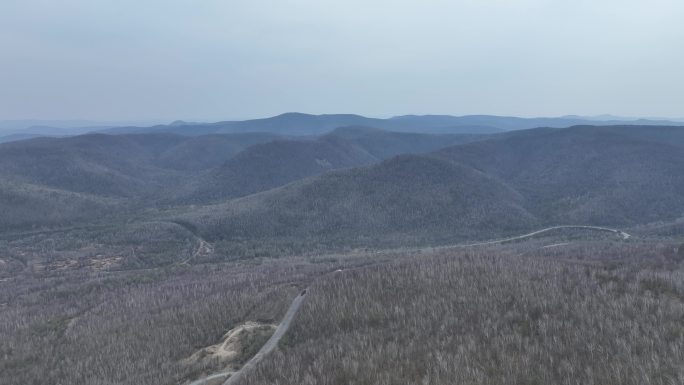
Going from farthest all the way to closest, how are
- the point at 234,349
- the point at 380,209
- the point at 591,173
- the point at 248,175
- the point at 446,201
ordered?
the point at 248,175, the point at 591,173, the point at 446,201, the point at 380,209, the point at 234,349

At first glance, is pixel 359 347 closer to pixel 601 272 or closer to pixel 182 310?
pixel 601 272

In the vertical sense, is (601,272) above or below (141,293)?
above

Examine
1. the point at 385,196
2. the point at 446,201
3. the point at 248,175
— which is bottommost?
the point at 446,201

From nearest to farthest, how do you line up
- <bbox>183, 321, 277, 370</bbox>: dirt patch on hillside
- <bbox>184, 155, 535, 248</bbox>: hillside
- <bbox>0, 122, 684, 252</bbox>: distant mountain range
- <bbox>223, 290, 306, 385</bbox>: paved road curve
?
<bbox>223, 290, 306, 385</bbox>: paved road curve
<bbox>183, 321, 277, 370</bbox>: dirt patch on hillside
<bbox>184, 155, 535, 248</bbox>: hillside
<bbox>0, 122, 684, 252</bbox>: distant mountain range

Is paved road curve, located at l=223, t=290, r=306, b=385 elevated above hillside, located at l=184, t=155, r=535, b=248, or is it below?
above

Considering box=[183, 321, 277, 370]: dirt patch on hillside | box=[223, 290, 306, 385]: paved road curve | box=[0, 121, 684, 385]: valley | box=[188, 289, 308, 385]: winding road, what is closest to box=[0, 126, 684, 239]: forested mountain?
box=[0, 121, 684, 385]: valley

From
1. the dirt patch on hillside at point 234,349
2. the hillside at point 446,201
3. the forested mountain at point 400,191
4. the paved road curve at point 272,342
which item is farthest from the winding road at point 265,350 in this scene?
the forested mountain at point 400,191

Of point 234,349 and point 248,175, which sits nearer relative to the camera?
point 234,349

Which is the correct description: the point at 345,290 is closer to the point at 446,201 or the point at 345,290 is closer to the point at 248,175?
the point at 446,201

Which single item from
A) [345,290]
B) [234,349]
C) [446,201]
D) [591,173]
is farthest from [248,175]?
[234,349]

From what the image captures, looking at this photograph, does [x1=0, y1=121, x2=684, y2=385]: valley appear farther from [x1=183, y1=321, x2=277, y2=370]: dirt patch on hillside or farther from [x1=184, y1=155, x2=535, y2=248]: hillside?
[x1=184, y1=155, x2=535, y2=248]: hillside

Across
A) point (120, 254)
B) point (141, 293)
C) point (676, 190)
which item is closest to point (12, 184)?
point (120, 254)
